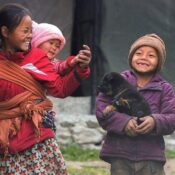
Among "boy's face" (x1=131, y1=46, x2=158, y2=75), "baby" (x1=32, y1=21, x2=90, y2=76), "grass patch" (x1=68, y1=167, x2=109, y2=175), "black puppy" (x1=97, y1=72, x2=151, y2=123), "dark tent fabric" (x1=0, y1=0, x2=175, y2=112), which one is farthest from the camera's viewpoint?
"dark tent fabric" (x1=0, y1=0, x2=175, y2=112)

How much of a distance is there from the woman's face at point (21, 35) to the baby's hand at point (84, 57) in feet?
1.10

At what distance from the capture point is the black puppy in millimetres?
4801

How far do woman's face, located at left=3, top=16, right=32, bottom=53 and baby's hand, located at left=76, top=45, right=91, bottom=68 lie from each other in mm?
336

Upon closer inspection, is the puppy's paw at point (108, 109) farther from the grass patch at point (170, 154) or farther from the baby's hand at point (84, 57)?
the grass patch at point (170, 154)

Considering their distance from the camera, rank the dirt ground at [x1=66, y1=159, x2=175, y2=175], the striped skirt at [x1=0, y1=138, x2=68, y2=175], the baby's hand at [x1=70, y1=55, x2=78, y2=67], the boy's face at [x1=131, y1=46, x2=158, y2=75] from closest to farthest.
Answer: the striped skirt at [x1=0, y1=138, x2=68, y2=175], the baby's hand at [x1=70, y1=55, x2=78, y2=67], the boy's face at [x1=131, y1=46, x2=158, y2=75], the dirt ground at [x1=66, y1=159, x2=175, y2=175]

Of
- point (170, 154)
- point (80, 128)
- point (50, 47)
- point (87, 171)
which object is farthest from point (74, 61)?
point (80, 128)

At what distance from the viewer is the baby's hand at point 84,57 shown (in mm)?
4352

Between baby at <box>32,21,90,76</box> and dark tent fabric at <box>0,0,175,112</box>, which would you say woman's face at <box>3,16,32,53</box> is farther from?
dark tent fabric at <box>0,0,175,112</box>

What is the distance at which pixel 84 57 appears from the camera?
4.38 m

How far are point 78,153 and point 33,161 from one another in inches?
155

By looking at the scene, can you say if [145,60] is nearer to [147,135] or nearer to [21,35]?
[147,135]

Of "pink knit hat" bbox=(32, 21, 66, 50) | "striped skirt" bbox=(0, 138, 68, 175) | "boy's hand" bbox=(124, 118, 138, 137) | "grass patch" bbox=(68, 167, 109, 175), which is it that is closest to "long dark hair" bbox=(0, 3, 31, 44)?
"pink knit hat" bbox=(32, 21, 66, 50)

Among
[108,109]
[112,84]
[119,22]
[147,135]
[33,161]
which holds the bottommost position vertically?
[33,161]

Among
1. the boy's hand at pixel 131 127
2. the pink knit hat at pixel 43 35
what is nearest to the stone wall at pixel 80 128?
the boy's hand at pixel 131 127
